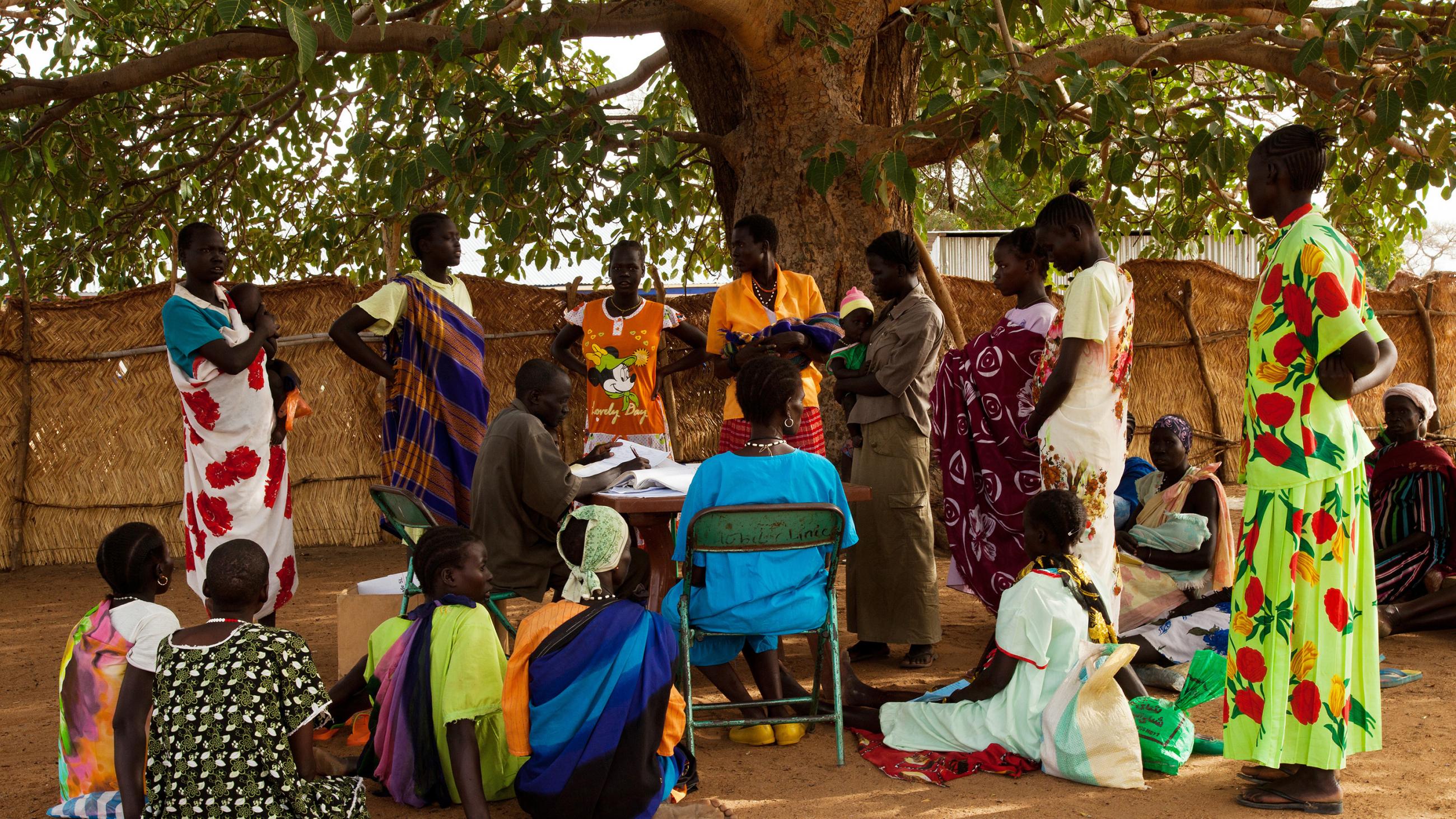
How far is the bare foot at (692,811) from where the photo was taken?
3350mm

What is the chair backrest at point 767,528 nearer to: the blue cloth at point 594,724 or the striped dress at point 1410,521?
the blue cloth at point 594,724

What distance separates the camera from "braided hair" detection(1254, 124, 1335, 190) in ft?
10.9

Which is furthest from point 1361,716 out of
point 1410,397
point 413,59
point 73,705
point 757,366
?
point 413,59

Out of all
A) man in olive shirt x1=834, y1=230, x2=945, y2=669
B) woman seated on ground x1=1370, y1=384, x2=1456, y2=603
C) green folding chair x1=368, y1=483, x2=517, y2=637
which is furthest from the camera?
woman seated on ground x1=1370, y1=384, x2=1456, y2=603

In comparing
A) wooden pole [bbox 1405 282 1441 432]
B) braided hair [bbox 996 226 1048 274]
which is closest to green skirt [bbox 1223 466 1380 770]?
braided hair [bbox 996 226 1048 274]

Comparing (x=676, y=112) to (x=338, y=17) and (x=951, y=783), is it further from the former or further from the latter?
(x=951, y=783)

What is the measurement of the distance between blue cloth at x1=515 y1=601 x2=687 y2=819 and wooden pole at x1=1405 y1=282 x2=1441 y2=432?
1088 cm

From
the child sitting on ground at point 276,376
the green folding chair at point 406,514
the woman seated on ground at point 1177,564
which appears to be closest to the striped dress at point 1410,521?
the woman seated on ground at point 1177,564

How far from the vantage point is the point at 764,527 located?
148 inches

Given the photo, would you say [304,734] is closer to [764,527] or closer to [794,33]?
[764,527]

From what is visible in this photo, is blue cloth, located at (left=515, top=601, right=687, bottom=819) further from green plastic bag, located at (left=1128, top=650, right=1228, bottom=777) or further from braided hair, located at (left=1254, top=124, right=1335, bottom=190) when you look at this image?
braided hair, located at (left=1254, top=124, right=1335, bottom=190)

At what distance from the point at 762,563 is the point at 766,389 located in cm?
59

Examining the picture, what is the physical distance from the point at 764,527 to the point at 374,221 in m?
5.93

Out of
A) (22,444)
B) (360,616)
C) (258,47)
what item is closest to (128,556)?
(360,616)
